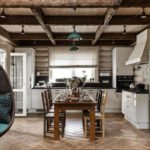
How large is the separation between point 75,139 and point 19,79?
4070 millimetres

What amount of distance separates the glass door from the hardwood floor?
171 cm

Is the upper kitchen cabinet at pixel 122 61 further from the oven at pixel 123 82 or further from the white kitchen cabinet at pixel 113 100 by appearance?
the white kitchen cabinet at pixel 113 100

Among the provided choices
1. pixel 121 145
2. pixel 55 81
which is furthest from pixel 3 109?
pixel 55 81

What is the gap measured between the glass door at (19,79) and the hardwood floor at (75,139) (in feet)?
5.62

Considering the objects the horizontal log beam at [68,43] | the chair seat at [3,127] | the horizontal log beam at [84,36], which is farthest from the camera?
the horizontal log beam at [68,43]

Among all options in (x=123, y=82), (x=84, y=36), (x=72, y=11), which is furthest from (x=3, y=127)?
(x=123, y=82)

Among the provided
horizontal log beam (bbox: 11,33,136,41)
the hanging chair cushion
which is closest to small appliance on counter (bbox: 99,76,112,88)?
horizontal log beam (bbox: 11,33,136,41)

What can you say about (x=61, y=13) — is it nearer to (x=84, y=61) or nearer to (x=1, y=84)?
(x=1, y=84)

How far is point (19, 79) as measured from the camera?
346 inches

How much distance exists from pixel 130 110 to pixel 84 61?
3432 millimetres

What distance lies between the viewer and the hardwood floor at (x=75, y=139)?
482 centimetres

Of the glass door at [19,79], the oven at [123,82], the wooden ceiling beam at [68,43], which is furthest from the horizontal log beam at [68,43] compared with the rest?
the oven at [123,82]

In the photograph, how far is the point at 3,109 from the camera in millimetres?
4547

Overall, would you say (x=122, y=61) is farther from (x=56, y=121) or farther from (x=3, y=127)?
(x=3, y=127)
